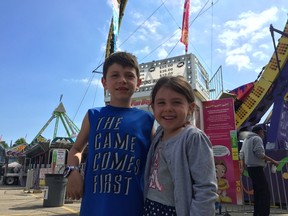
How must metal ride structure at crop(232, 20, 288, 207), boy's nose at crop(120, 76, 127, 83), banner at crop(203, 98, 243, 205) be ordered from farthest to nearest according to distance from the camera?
metal ride structure at crop(232, 20, 288, 207), banner at crop(203, 98, 243, 205), boy's nose at crop(120, 76, 127, 83)

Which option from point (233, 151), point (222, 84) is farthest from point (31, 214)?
point (222, 84)

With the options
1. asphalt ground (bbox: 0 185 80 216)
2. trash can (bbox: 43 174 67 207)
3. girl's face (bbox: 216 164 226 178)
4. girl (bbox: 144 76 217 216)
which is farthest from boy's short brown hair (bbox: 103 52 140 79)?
trash can (bbox: 43 174 67 207)

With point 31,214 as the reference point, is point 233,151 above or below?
above

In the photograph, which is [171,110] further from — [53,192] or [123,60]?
[53,192]

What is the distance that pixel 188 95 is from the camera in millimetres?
1614

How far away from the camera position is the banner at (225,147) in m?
6.73

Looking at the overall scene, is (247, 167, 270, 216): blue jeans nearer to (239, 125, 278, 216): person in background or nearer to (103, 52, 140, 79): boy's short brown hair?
(239, 125, 278, 216): person in background

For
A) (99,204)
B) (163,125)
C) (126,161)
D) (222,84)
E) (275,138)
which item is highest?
(222,84)

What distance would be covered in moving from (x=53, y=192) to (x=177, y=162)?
6.75 m

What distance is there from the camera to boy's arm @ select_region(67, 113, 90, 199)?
1.64 metres

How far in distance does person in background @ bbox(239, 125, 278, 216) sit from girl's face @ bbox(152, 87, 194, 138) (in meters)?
4.17

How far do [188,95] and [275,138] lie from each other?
745 centimetres

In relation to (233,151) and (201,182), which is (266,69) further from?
(201,182)

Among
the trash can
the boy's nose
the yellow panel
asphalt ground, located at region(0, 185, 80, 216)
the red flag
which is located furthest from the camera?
the red flag
